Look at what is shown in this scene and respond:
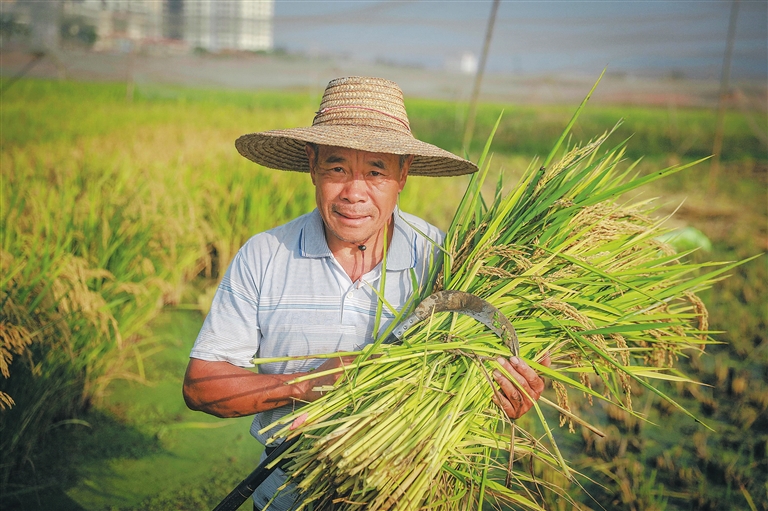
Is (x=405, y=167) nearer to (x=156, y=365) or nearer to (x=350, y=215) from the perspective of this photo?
A: (x=350, y=215)

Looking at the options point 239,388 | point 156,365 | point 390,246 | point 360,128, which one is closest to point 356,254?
point 390,246

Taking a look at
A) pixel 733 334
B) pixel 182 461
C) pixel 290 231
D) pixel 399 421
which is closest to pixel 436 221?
pixel 733 334

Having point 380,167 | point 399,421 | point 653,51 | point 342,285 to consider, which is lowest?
point 399,421

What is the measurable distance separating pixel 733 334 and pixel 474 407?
3.79 m

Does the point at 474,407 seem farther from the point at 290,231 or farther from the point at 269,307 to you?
the point at 290,231

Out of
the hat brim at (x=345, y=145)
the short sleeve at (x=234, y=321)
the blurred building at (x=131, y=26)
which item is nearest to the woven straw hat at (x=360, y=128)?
the hat brim at (x=345, y=145)

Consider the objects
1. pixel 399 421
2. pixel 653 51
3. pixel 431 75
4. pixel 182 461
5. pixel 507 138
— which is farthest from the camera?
pixel 431 75

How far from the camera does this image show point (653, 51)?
811 inches

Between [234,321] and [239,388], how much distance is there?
165 mm

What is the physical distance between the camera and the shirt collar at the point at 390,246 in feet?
4.96

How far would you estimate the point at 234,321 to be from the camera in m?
1.44

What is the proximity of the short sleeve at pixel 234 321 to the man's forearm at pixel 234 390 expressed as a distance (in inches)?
1.3

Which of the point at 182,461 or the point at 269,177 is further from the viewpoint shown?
the point at 269,177

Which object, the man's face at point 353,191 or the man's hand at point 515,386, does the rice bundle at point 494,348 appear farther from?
the man's face at point 353,191
